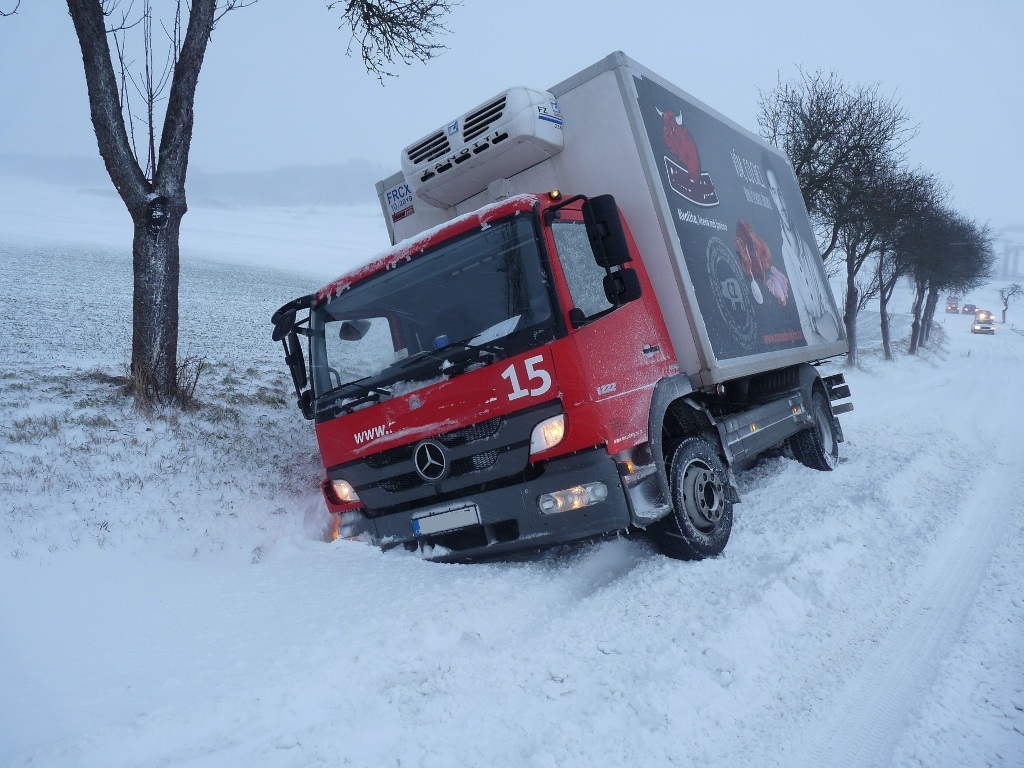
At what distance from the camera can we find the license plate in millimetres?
4004

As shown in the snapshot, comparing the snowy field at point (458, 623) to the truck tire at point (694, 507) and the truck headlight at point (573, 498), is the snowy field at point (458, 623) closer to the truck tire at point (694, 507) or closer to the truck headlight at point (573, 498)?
the truck tire at point (694, 507)

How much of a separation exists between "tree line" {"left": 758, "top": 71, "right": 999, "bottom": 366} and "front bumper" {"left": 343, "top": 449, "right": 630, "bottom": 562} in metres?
16.2

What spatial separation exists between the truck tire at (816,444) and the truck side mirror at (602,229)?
14.0ft

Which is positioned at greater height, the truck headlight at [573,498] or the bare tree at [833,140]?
the bare tree at [833,140]

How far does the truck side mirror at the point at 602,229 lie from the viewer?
12.8 feet

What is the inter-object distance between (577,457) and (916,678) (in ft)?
6.23

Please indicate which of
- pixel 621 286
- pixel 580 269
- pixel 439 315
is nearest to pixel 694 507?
pixel 621 286

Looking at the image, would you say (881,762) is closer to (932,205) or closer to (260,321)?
(260,321)

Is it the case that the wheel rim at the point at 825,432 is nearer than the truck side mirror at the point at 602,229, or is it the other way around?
the truck side mirror at the point at 602,229

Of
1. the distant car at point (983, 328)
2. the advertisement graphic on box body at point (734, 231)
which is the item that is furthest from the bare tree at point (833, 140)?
the distant car at point (983, 328)

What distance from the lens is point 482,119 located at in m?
4.98

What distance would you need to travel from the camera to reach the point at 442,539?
14.1 feet

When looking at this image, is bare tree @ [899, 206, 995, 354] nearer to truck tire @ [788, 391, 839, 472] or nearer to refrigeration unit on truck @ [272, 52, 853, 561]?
truck tire @ [788, 391, 839, 472]

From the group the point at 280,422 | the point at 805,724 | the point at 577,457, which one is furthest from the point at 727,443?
the point at 280,422
